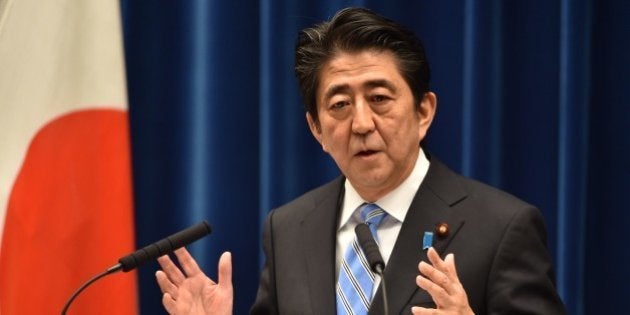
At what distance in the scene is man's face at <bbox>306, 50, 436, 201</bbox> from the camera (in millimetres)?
2092

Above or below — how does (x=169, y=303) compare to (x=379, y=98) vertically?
below

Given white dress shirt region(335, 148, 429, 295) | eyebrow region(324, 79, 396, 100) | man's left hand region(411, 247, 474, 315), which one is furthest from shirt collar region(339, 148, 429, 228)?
man's left hand region(411, 247, 474, 315)

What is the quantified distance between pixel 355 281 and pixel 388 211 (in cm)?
20

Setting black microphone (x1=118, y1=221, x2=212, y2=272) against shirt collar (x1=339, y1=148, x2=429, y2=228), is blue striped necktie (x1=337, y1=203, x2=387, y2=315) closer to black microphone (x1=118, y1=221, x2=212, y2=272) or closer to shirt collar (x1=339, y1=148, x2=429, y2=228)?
shirt collar (x1=339, y1=148, x2=429, y2=228)

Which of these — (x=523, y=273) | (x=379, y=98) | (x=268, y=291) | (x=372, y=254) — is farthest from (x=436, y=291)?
(x=268, y=291)

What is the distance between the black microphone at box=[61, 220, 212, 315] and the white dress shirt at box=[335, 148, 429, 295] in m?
0.43

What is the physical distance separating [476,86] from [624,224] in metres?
0.60

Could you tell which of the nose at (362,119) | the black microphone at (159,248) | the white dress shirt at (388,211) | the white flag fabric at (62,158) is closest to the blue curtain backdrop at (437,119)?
the white flag fabric at (62,158)

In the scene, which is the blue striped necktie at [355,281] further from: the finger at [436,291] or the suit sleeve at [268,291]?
the finger at [436,291]

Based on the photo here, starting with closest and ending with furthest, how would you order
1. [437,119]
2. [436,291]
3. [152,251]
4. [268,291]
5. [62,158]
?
[436,291]
[152,251]
[268,291]
[62,158]
[437,119]

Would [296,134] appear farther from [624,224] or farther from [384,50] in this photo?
[624,224]

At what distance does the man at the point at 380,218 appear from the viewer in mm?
1960

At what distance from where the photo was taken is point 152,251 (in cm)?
183

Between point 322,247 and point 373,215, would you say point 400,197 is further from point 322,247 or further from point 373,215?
point 322,247
